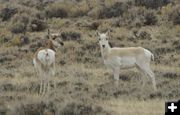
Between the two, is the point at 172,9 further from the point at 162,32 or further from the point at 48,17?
the point at 48,17

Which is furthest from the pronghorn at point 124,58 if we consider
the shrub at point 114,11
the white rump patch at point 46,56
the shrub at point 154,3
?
the shrub at point 154,3

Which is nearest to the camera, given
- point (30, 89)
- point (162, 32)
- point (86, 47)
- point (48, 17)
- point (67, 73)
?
point (30, 89)

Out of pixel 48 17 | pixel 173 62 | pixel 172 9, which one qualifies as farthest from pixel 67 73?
pixel 48 17

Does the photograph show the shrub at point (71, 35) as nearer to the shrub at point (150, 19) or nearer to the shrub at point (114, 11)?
the shrub at point (150, 19)

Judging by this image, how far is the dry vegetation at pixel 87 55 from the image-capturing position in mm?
12109

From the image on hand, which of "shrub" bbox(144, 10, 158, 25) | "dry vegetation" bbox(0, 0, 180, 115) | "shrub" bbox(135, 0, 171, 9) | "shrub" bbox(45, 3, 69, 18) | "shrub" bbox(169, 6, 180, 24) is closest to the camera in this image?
"dry vegetation" bbox(0, 0, 180, 115)

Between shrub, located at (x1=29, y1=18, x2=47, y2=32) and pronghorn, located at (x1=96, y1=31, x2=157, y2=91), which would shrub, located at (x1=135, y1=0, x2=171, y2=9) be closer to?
shrub, located at (x1=29, y1=18, x2=47, y2=32)

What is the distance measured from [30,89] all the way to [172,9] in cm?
1687

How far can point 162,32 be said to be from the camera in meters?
26.2

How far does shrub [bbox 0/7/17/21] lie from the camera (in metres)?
34.0

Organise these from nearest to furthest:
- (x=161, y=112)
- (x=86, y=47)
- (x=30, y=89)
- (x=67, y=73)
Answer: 1. (x=161, y=112)
2. (x=30, y=89)
3. (x=67, y=73)
4. (x=86, y=47)

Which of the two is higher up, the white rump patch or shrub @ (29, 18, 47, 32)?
the white rump patch

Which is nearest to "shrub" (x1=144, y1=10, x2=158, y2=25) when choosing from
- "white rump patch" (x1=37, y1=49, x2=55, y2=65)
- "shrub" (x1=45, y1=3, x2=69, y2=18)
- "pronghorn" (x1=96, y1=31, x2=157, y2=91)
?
"shrub" (x1=45, y1=3, x2=69, y2=18)

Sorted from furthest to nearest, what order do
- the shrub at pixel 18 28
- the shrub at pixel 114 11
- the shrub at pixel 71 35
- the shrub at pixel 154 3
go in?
1. the shrub at pixel 154 3
2. the shrub at pixel 114 11
3. the shrub at pixel 18 28
4. the shrub at pixel 71 35
